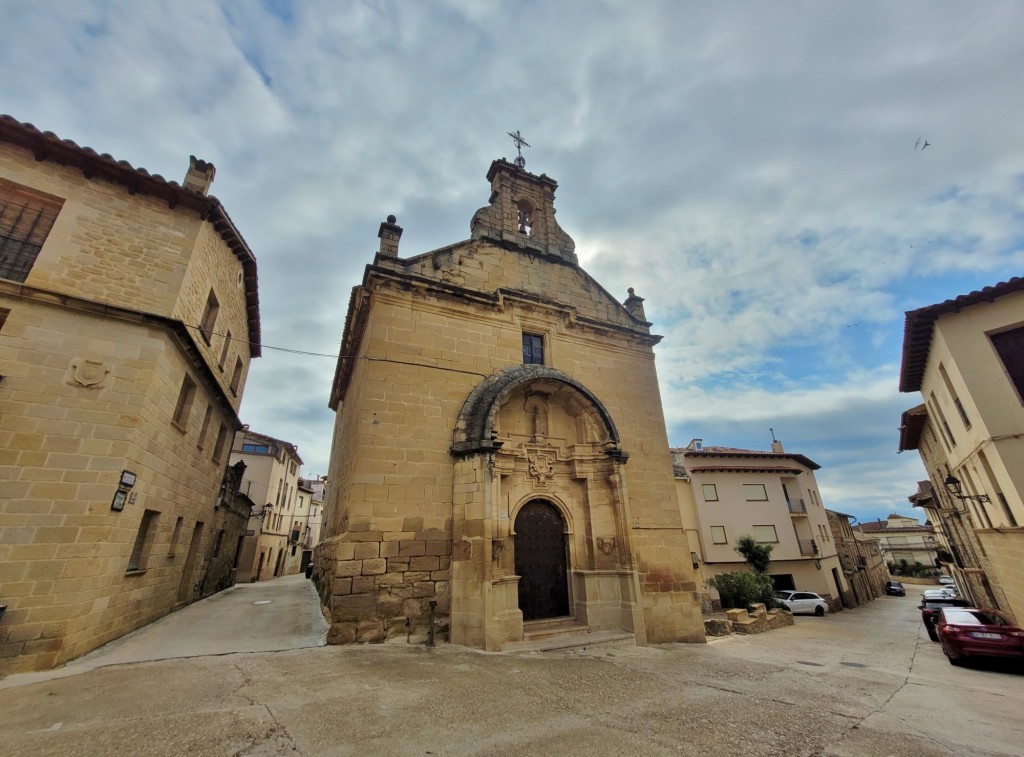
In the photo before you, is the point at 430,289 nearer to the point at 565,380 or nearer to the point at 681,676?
the point at 565,380

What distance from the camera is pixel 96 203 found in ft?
24.8

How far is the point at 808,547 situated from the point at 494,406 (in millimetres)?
25376

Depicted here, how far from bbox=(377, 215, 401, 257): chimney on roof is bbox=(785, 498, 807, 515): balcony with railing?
2640 cm

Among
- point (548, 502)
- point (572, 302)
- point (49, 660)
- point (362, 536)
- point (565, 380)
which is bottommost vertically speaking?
point (49, 660)

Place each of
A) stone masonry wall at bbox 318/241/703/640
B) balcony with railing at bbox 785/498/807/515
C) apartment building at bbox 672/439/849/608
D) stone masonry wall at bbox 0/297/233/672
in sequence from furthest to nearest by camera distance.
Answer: balcony with railing at bbox 785/498/807/515 → apartment building at bbox 672/439/849/608 → stone masonry wall at bbox 318/241/703/640 → stone masonry wall at bbox 0/297/233/672

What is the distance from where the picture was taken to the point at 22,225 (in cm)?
703

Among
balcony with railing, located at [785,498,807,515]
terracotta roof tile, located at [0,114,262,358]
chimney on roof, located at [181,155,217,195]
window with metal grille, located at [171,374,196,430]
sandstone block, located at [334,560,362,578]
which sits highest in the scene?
chimney on roof, located at [181,155,217,195]

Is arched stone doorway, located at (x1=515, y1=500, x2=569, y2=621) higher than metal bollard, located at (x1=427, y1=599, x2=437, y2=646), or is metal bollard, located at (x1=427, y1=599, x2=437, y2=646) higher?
arched stone doorway, located at (x1=515, y1=500, x2=569, y2=621)

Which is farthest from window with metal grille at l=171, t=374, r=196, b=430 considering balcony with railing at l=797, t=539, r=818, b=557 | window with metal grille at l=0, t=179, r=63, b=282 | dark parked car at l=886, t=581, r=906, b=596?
dark parked car at l=886, t=581, r=906, b=596

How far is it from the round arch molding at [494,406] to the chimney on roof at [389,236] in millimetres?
3803

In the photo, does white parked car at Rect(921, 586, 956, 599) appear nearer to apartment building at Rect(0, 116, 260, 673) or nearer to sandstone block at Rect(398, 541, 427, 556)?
sandstone block at Rect(398, 541, 427, 556)

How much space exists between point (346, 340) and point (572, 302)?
7286 mm

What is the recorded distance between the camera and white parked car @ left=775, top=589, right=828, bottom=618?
2133 cm

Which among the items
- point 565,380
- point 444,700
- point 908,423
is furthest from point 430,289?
point 908,423
